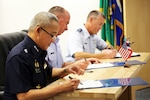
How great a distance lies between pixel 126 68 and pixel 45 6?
2970 millimetres

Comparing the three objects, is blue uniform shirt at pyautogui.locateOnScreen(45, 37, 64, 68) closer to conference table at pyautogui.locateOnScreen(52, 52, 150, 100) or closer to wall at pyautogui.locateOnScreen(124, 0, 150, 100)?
conference table at pyautogui.locateOnScreen(52, 52, 150, 100)

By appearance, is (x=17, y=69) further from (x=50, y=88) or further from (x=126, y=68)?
(x=126, y=68)

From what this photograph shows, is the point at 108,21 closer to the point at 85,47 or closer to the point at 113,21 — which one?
the point at 113,21

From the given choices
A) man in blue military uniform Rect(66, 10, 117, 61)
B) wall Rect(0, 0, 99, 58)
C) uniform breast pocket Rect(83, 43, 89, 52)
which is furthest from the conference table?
wall Rect(0, 0, 99, 58)

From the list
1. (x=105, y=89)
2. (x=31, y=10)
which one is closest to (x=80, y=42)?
(x=105, y=89)

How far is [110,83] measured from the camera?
1966 millimetres

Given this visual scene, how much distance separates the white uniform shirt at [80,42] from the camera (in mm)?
3215

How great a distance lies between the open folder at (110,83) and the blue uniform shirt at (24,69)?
1.03 ft

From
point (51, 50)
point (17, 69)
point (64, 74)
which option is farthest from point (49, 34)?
point (51, 50)

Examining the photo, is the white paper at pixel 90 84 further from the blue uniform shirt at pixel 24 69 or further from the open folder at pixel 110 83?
the blue uniform shirt at pixel 24 69

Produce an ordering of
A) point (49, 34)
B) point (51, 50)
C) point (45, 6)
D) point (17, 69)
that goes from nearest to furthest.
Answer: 1. point (17, 69)
2. point (49, 34)
3. point (51, 50)
4. point (45, 6)

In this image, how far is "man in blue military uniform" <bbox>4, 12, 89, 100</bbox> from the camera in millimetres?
1808

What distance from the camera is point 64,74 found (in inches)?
92.7

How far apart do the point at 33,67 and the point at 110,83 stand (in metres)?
0.55
